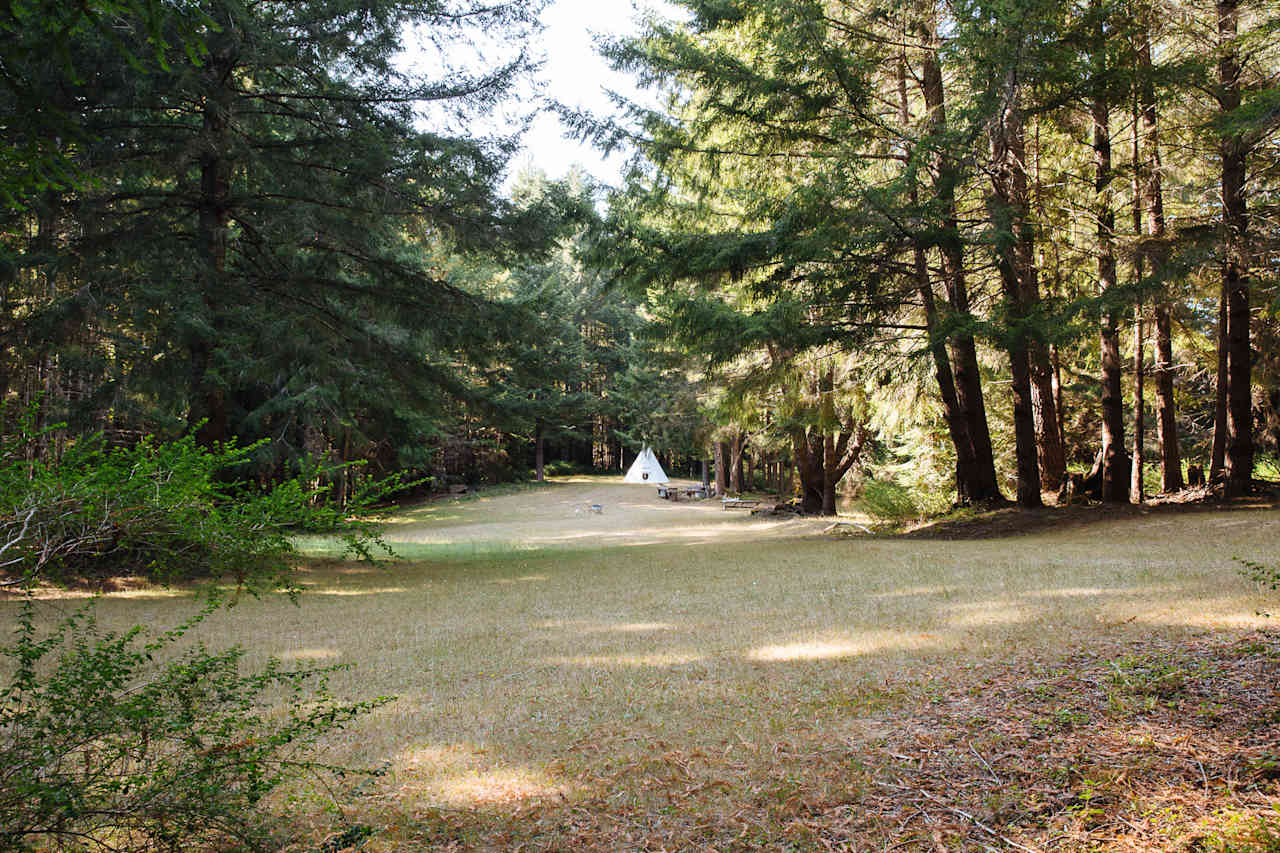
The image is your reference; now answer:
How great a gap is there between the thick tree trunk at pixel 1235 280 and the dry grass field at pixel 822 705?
3.47 m

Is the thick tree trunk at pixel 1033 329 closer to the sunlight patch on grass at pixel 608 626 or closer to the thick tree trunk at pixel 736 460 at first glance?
the sunlight patch on grass at pixel 608 626

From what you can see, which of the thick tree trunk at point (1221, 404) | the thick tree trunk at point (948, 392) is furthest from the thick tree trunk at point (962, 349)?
the thick tree trunk at point (1221, 404)

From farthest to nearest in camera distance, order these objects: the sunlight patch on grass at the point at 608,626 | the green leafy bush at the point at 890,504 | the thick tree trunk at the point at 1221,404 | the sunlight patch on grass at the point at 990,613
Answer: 1. the green leafy bush at the point at 890,504
2. the thick tree trunk at the point at 1221,404
3. the sunlight patch on grass at the point at 608,626
4. the sunlight patch on grass at the point at 990,613

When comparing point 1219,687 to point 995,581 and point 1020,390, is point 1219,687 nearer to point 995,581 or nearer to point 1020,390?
point 995,581

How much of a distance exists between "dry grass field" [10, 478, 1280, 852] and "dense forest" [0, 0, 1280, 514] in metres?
3.42

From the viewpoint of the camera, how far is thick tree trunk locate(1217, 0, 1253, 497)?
9.96 m

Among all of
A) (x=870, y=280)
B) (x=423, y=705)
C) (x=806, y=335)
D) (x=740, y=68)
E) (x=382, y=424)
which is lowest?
(x=423, y=705)

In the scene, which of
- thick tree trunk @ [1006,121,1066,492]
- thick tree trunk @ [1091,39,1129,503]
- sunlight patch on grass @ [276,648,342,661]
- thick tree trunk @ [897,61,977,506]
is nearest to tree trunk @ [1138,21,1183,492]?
thick tree trunk @ [1091,39,1129,503]

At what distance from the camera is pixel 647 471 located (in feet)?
118

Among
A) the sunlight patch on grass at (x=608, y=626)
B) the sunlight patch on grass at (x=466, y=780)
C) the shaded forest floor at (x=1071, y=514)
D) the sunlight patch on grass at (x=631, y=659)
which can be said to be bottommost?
the sunlight patch on grass at (x=608, y=626)

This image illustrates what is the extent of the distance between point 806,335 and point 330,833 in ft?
28.8

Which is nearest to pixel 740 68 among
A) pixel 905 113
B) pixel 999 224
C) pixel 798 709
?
pixel 905 113

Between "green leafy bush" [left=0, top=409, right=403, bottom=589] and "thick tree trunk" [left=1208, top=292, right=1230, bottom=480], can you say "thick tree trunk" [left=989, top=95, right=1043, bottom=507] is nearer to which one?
"thick tree trunk" [left=1208, top=292, right=1230, bottom=480]

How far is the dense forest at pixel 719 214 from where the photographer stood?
8.66m
